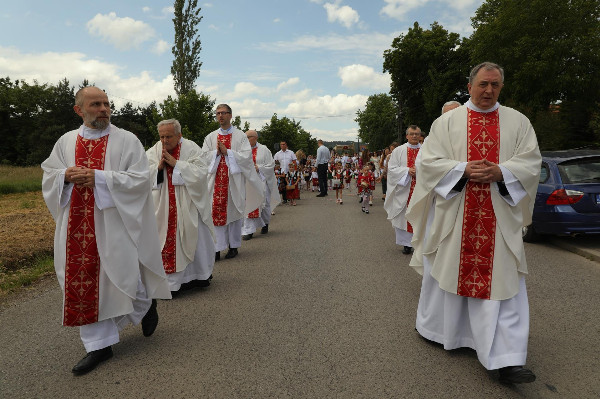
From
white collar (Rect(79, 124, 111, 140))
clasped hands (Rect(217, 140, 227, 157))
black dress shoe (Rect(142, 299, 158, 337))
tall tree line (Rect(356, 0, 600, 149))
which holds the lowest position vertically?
black dress shoe (Rect(142, 299, 158, 337))

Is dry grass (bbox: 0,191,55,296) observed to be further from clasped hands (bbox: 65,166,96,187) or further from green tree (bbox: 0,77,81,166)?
green tree (bbox: 0,77,81,166)

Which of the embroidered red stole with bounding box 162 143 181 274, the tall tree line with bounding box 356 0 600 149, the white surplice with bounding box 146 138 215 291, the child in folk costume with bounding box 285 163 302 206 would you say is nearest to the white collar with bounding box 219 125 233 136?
the white surplice with bounding box 146 138 215 291

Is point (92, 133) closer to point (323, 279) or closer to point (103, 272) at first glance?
point (103, 272)

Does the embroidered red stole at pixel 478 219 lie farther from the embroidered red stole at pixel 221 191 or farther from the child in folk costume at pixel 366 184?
the child in folk costume at pixel 366 184

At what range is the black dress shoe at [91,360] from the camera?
359cm

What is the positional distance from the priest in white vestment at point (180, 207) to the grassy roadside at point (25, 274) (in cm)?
203

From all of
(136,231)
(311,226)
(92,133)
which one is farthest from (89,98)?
(311,226)

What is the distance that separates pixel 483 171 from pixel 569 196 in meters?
5.01

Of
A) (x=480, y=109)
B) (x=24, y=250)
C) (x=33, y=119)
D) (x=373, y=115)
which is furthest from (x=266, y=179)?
(x=373, y=115)

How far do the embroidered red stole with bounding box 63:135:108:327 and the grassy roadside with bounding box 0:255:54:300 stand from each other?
8.34ft

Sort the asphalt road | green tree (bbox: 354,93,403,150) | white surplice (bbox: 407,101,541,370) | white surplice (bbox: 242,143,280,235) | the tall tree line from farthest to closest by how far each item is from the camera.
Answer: green tree (bbox: 354,93,403,150) < the tall tree line < white surplice (bbox: 242,143,280,235) < white surplice (bbox: 407,101,541,370) < the asphalt road

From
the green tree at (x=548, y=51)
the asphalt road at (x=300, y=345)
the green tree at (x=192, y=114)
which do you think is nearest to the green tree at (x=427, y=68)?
the green tree at (x=548, y=51)

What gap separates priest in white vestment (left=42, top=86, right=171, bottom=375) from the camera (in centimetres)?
377

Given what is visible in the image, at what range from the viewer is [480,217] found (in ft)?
12.0
